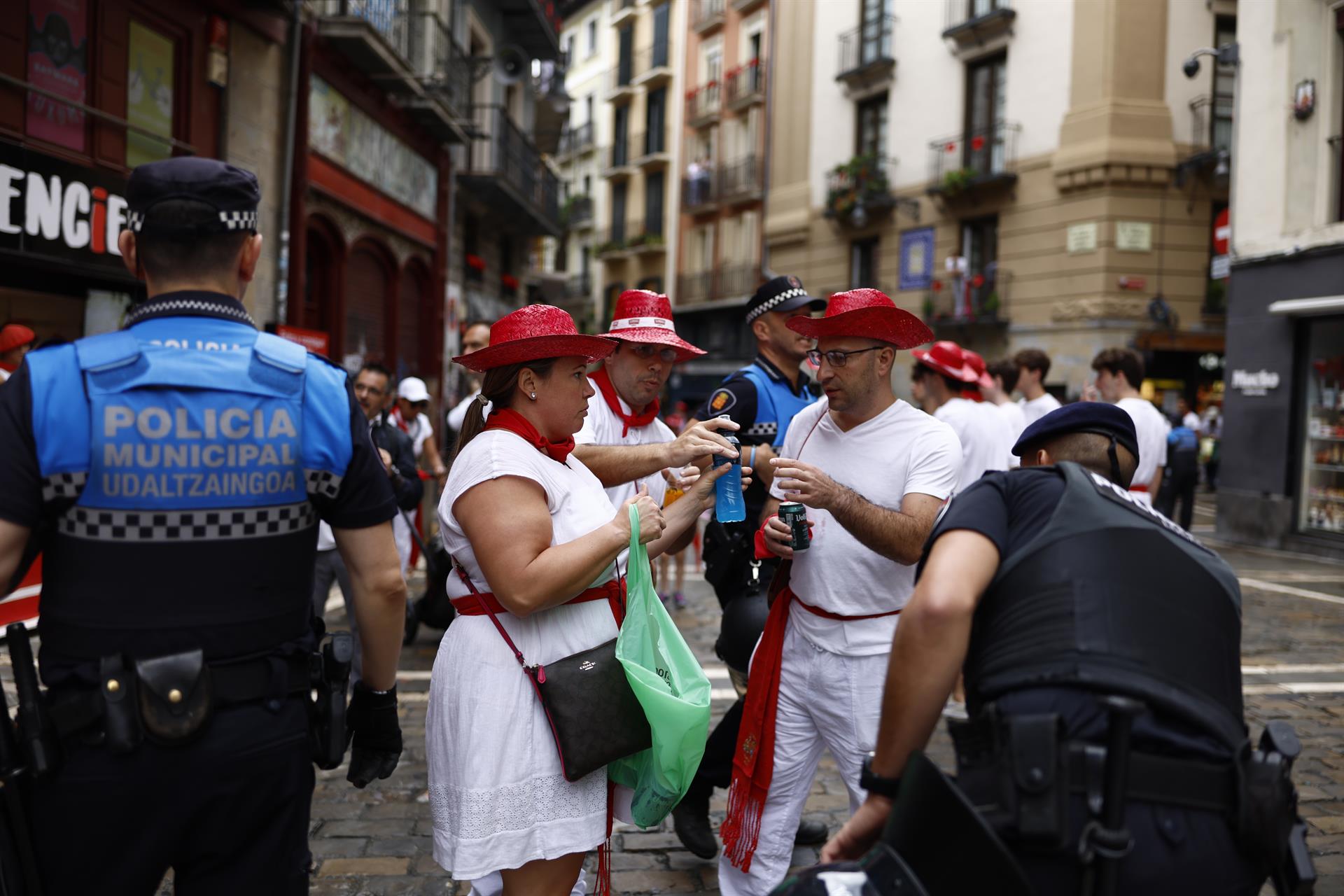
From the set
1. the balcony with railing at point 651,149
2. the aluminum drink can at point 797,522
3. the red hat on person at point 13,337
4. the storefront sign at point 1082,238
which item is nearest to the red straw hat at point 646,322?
the aluminum drink can at point 797,522

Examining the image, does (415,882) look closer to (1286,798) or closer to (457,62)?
(1286,798)

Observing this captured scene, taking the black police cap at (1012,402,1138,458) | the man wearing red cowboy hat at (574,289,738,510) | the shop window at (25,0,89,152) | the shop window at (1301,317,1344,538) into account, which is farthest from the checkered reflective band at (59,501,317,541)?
the shop window at (1301,317,1344,538)

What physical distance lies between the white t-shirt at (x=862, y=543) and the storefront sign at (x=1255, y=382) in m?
13.0

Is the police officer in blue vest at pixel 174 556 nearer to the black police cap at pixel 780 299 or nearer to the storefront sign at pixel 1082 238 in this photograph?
→ the black police cap at pixel 780 299

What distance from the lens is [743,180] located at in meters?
34.6

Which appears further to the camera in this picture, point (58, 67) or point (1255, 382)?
point (1255, 382)

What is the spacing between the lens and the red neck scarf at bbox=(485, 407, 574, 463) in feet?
9.27

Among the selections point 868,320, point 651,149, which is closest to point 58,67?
point 868,320

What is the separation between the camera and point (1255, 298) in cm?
1465

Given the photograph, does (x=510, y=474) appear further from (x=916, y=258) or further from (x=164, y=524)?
(x=916, y=258)

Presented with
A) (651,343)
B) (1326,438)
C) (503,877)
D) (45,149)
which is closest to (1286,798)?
(503,877)

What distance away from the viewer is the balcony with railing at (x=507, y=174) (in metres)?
19.7

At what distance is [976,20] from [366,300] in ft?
50.7

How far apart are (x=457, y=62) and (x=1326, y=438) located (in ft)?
46.2
